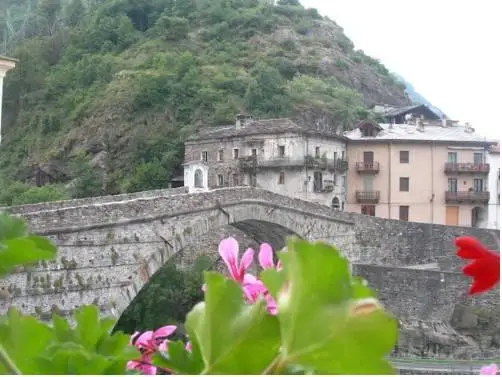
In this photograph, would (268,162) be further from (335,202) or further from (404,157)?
(404,157)

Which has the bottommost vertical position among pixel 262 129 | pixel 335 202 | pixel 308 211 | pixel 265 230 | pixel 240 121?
pixel 265 230

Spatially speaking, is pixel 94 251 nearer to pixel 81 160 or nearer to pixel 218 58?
pixel 81 160

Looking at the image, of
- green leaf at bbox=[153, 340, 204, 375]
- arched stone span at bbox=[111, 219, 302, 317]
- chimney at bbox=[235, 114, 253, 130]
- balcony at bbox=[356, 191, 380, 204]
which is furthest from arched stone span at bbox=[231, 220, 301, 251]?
green leaf at bbox=[153, 340, 204, 375]

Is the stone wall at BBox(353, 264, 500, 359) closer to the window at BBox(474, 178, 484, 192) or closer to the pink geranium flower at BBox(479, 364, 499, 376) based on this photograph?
the window at BBox(474, 178, 484, 192)

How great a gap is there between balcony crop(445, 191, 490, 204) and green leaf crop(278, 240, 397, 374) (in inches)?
1143

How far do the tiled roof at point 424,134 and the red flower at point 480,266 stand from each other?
28.3m

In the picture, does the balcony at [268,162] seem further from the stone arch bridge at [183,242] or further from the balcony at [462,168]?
the stone arch bridge at [183,242]

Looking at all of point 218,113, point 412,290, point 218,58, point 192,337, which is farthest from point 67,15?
point 192,337

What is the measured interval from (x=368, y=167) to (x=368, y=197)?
1118 mm

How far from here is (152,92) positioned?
122 feet

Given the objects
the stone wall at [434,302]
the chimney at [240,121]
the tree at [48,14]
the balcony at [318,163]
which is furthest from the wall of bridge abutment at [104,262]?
the tree at [48,14]

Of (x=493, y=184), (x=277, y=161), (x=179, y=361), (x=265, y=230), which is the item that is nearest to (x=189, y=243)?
(x=265, y=230)

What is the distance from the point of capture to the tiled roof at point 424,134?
95.8ft

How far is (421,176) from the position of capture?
1146 inches
